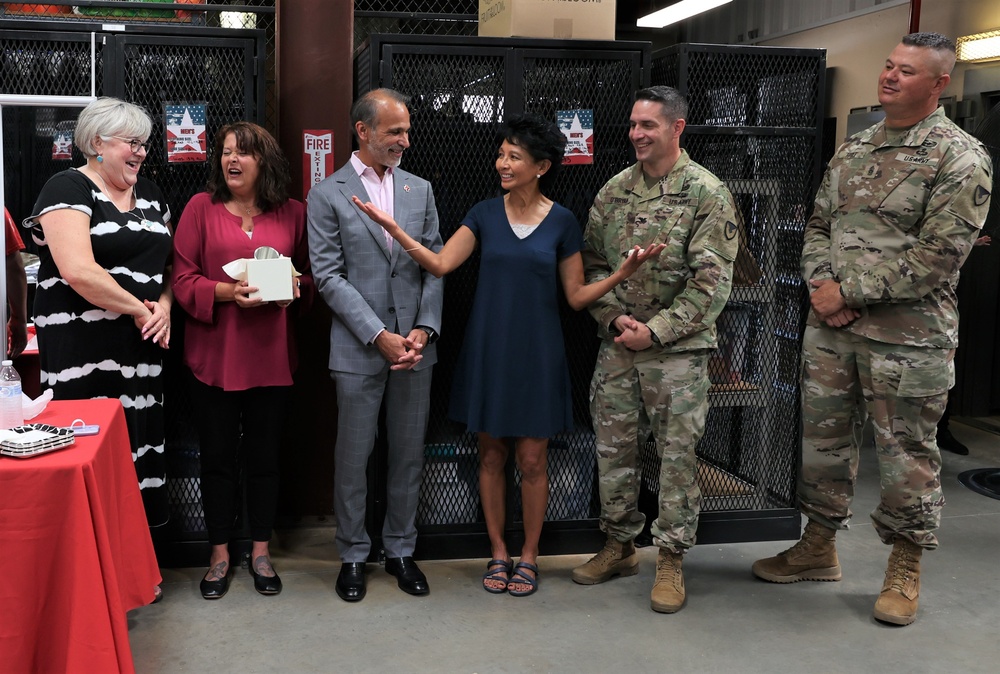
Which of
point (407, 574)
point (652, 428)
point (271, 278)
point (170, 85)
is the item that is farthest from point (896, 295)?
point (170, 85)

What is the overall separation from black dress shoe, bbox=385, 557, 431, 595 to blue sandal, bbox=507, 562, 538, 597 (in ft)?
1.04

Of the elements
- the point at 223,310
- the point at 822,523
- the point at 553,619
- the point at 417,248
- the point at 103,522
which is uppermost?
the point at 417,248

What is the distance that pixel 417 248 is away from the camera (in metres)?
3.31

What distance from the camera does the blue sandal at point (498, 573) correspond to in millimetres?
3585

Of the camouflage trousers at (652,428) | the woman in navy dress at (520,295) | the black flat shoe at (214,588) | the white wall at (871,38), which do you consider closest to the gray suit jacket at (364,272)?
the woman in navy dress at (520,295)

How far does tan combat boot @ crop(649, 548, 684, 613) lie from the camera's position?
343 centimetres

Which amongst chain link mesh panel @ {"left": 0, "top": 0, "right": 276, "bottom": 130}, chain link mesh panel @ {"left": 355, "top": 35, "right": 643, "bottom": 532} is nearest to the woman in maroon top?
chain link mesh panel @ {"left": 0, "top": 0, "right": 276, "bottom": 130}

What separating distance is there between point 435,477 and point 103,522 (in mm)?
1716

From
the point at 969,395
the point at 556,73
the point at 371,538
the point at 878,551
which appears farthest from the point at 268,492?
the point at 969,395

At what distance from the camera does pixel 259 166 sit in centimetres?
339

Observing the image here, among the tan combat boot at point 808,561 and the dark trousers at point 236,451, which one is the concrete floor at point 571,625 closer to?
the tan combat boot at point 808,561

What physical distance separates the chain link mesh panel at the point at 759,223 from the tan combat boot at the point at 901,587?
715mm

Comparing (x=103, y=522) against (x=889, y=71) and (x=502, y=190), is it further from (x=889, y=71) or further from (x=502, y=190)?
(x=889, y=71)

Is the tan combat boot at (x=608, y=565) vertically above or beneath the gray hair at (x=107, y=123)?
beneath
